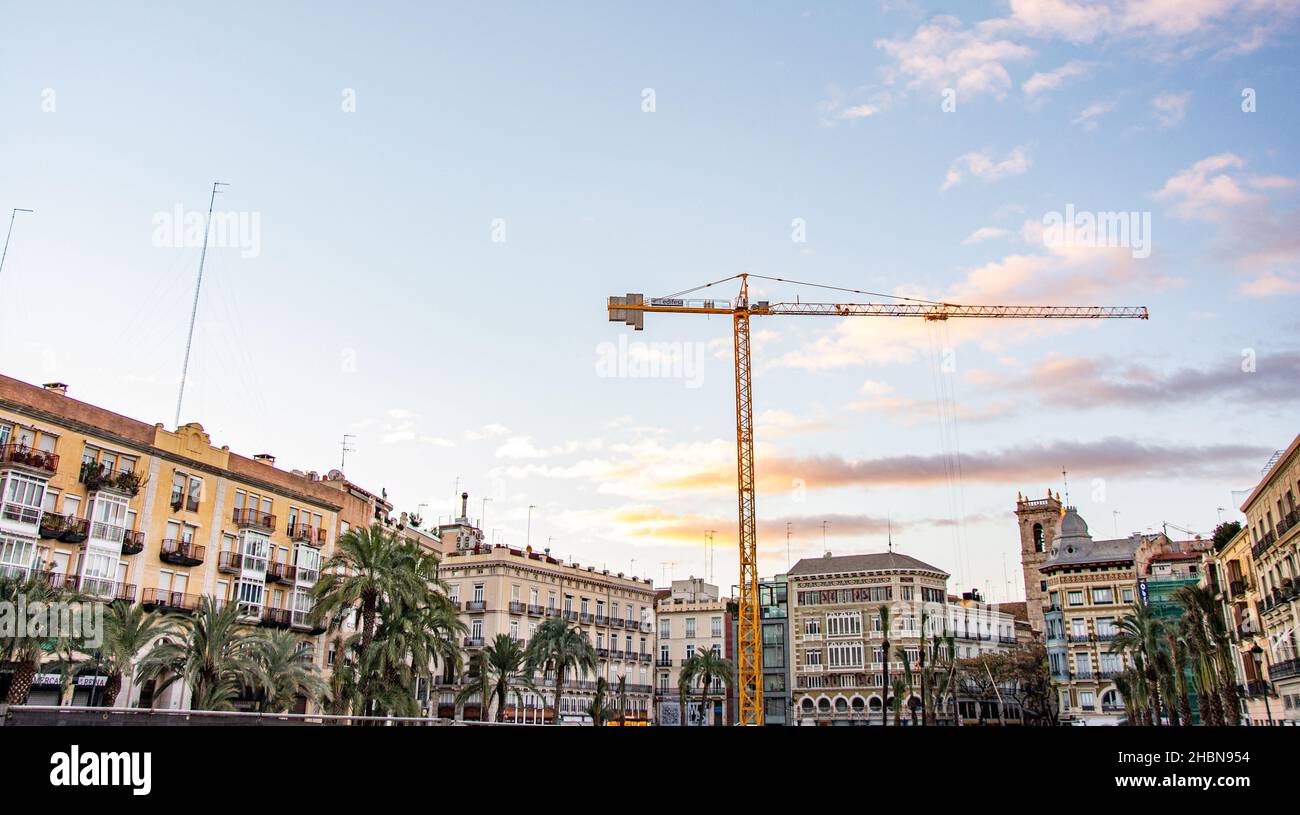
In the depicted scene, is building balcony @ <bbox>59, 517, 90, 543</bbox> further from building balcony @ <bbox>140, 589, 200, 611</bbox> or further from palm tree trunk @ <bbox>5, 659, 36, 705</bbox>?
palm tree trunk @ <bbox>5, 659, 36, 705</bbox>

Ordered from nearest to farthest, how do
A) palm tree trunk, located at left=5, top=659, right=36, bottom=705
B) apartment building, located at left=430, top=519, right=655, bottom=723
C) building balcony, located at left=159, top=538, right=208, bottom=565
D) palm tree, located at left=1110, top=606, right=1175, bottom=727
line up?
1. palm tree trunk, located at left=5, top=659, right=36, bottom=705
2. building balcony, located at left=159, top=538, right=208, bottom=565
3. palm tree, located at left=1110, top=606, right=1175, bottom=727
4. apartment building, located at left=430, top=519, right=655, bottom=723

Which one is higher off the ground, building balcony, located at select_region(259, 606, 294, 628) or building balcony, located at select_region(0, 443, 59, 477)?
building balcony, located at select_region(0, 443, 59, 477)

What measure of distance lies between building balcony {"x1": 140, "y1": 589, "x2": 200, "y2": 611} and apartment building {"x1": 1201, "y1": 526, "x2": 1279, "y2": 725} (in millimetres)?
57746

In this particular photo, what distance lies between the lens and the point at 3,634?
3478 cm

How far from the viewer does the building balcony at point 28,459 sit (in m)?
42.7

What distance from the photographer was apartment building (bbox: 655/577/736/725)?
104062 mm

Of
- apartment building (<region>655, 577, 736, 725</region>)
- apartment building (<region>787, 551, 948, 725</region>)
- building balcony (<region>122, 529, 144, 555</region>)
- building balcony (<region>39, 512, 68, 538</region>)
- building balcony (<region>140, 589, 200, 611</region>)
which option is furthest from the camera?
apartment building (<region>655, 577, 736, 725</region>)

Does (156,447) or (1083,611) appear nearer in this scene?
(156,447)

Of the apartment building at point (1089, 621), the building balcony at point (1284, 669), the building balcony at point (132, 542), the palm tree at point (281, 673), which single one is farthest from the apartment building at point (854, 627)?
the building balcony at point (132, 542)

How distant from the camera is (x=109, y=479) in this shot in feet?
155

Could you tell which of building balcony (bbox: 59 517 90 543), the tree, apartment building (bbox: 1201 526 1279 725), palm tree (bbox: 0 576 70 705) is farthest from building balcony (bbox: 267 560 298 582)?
apartment building (bbox: 1201 526 1279 725)
